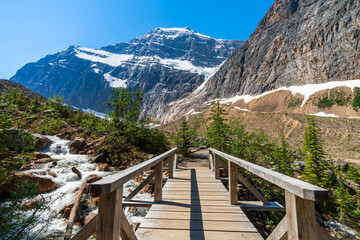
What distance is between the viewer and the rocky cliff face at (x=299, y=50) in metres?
39.0

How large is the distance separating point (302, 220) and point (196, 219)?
1.86 meters

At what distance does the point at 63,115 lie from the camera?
1814cm

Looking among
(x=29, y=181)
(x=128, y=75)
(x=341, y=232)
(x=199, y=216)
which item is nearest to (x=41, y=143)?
(x=29, y=181)

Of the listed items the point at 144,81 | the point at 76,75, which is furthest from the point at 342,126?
the point at 76,75

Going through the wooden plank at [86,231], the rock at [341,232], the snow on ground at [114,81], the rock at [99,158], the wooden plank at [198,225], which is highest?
the snow on ground at [114,81]

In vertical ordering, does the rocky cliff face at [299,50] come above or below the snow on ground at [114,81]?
below

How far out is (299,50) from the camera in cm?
4834

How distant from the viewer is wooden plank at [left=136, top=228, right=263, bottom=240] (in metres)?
2.15

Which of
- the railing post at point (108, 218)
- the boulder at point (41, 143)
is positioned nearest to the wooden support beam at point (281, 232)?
the railing post at point (108, 218)

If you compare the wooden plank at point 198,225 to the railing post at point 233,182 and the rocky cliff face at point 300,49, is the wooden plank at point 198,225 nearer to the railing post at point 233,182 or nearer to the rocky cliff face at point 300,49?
the railing post at point 233,182

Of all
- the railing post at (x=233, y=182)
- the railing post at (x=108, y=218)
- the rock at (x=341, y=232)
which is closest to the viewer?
the railing post at (x=108, y=218)

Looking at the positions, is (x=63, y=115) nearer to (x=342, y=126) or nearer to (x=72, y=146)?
(x=72, y=146)

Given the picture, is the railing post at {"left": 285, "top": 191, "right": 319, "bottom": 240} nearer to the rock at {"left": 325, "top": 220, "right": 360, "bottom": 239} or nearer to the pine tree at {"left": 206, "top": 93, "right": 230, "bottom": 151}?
the rock at {"left": 325, "top": 220, "right": 360, "bottom": 239}

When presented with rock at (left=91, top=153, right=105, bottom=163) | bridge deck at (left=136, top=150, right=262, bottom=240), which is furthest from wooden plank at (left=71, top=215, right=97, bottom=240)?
rock at (left=91, top=153, right=105, bottom=163)
